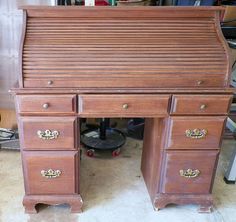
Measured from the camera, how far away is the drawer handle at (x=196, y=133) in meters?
1.59

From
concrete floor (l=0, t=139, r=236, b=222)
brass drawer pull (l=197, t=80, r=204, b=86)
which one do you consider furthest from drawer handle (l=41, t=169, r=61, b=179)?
brass drawer pull (l=197, t=80, r=204, b=86)

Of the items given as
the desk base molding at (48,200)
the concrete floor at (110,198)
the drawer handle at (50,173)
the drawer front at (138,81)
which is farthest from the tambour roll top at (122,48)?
the concrete floor at (110,198)

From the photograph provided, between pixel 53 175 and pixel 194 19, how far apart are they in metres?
1.20

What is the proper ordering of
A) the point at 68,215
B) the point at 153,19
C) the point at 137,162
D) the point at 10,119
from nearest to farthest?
the point at 153,19 < the point at 68,215 < the point at 137,162 < the point at 10,119

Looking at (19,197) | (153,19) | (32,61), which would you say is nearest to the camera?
(32,61)

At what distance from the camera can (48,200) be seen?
1.69 meters

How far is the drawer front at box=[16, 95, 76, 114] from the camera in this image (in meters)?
1.44

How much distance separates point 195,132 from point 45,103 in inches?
33.3

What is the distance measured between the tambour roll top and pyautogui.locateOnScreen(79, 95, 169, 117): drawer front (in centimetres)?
6

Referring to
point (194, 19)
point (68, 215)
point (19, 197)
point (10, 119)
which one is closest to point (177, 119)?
point (194, 19)

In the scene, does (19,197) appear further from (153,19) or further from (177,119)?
(153,19)

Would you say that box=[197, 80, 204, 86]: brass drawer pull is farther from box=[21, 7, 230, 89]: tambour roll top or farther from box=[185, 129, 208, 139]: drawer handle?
box=[185, 129, 208, 139]: drawer handle

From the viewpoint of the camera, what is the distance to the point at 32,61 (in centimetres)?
142

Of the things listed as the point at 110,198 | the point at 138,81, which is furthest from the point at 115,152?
the point at 138,81
